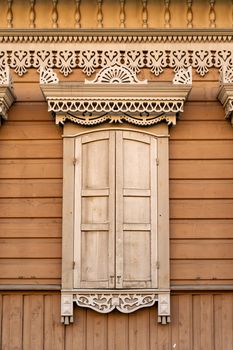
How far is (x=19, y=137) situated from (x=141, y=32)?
1691 millimetres

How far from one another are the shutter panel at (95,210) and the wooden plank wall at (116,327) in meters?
0.40

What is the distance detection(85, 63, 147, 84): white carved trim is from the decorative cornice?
0.47 m

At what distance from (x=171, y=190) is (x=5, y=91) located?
196cm

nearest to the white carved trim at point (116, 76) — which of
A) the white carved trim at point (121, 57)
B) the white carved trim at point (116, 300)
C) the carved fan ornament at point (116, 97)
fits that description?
the carved fan ornament at point (116, 97)

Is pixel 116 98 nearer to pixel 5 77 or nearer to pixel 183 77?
pixel 183 77

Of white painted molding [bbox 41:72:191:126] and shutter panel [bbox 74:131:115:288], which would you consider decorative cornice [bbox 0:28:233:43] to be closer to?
white painted molding [bbox 41:72:191:126]

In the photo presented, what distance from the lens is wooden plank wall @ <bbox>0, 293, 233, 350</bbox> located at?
8.35 m

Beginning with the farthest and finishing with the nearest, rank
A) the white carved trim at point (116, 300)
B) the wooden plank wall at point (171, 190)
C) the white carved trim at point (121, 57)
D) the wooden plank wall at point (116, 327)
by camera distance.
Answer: the white carved trim at point (121, 57) → the wooden plank wall at point (171, 190) → the wooden plank wall at point (116, 327) → the white carved trim at point (116, 300)

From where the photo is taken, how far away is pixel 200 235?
27.9 feet

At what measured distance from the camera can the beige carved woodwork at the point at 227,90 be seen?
8.43 metres

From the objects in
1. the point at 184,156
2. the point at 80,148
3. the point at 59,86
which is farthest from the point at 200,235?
the point at 59,86

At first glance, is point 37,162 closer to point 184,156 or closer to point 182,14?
point 184,156

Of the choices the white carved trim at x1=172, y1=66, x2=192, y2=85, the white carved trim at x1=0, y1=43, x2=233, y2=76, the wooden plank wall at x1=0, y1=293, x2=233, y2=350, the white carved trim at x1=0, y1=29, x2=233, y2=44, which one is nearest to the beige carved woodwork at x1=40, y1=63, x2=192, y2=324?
the white carved trim at x1=172, y1=66, x2=192, y2=85

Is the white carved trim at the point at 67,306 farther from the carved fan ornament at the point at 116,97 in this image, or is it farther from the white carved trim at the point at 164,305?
the carved fan ornament at the point at 116,97
